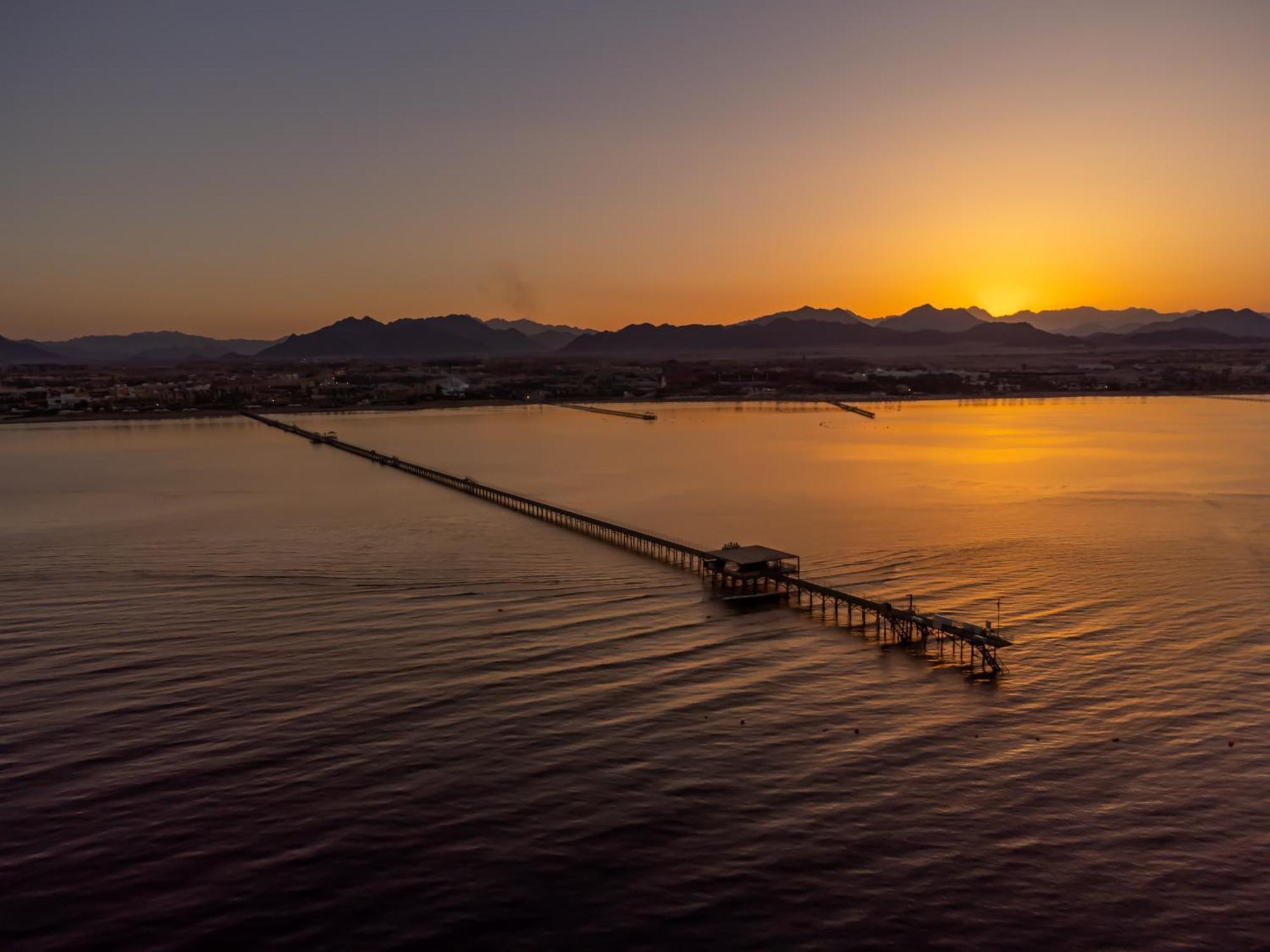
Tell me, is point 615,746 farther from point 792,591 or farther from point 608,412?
point 608,412

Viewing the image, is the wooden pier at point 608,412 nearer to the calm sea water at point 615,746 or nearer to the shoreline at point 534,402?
the shoreline at point 534,402

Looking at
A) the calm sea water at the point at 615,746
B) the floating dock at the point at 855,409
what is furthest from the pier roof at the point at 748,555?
the floating dock at the point at 855,409

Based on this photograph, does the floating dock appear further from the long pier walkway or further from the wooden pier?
the long pier walkway

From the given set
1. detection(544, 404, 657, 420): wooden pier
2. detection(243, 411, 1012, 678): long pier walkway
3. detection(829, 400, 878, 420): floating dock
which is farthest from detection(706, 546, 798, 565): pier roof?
detection(829, 400, 878, 420): floating dock

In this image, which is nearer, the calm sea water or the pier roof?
the calm sea water

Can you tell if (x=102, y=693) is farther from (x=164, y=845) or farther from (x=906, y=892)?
(x=906, y=892)

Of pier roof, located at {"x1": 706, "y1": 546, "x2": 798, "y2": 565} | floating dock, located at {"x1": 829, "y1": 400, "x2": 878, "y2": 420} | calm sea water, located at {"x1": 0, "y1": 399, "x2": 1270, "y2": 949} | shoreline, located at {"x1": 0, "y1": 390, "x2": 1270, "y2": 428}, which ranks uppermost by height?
shoreline, located at {"x1": 0, "y1": 390, "x2": 1270, "y2": 428}
